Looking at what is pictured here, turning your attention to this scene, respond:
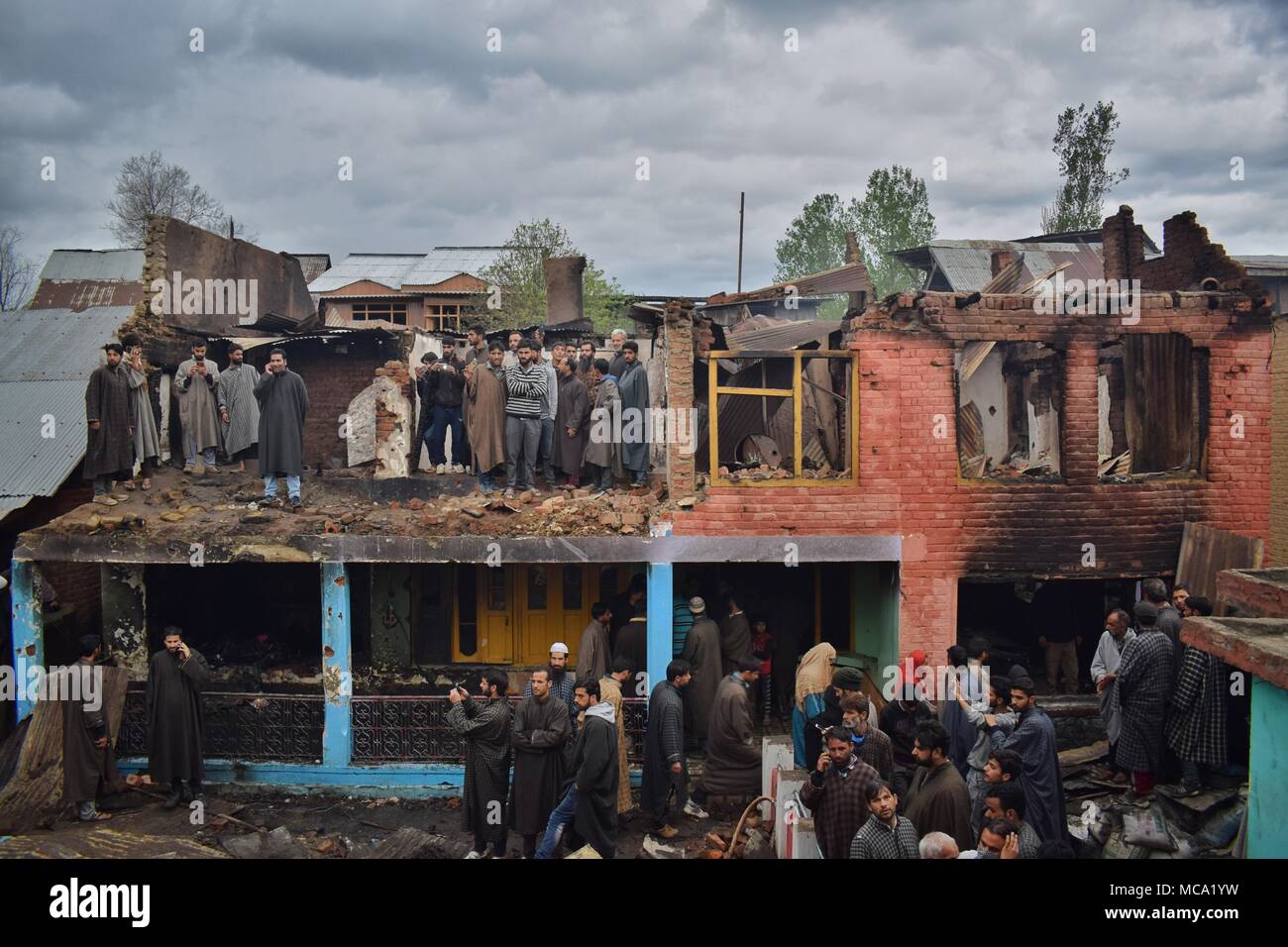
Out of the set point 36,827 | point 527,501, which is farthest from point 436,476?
point 36,827

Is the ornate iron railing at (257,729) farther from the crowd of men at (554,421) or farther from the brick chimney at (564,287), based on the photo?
the brick chimney at (564,287)

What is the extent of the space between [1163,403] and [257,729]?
1107 centimetres

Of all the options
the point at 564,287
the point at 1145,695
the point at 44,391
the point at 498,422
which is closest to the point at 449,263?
the point at 564,287

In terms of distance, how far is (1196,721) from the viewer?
25.3 feet

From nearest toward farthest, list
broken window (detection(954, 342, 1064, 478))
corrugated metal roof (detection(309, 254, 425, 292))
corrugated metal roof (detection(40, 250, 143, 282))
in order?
1. broken window (detection(954, 342, 1064, 478))
2. corrugated metal roof (detection(40, 250, 143, 282))
3. corrugated metal roof (detection(309, 254, 425, 292))

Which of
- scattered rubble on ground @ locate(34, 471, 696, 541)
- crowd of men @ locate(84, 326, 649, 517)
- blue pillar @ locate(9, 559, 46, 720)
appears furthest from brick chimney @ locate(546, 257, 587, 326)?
blue pillar @ locate(9, 559, 46, 720)

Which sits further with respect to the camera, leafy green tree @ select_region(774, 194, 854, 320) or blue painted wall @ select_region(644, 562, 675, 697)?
leafy green tree @ select_region(774, 194, 854, 320)

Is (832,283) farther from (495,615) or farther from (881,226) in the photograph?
(881,226)

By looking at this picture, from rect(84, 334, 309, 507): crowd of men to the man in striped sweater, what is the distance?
2457 millimetres

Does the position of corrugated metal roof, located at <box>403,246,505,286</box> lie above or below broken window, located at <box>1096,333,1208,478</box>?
above

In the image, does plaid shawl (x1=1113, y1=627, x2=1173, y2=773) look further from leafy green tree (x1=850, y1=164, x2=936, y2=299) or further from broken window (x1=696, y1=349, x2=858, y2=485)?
leafy green tree (x1=850, y1=164, x2=936, y2=299)

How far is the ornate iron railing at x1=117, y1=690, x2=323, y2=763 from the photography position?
1045 centimetres

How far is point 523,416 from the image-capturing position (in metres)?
11.3

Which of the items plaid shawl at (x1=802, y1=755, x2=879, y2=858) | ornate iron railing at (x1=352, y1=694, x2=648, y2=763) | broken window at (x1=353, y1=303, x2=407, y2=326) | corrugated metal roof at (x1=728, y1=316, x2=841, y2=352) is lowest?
ornate iron railing at (x1=352, y1=694, x2=648, y2=763)
